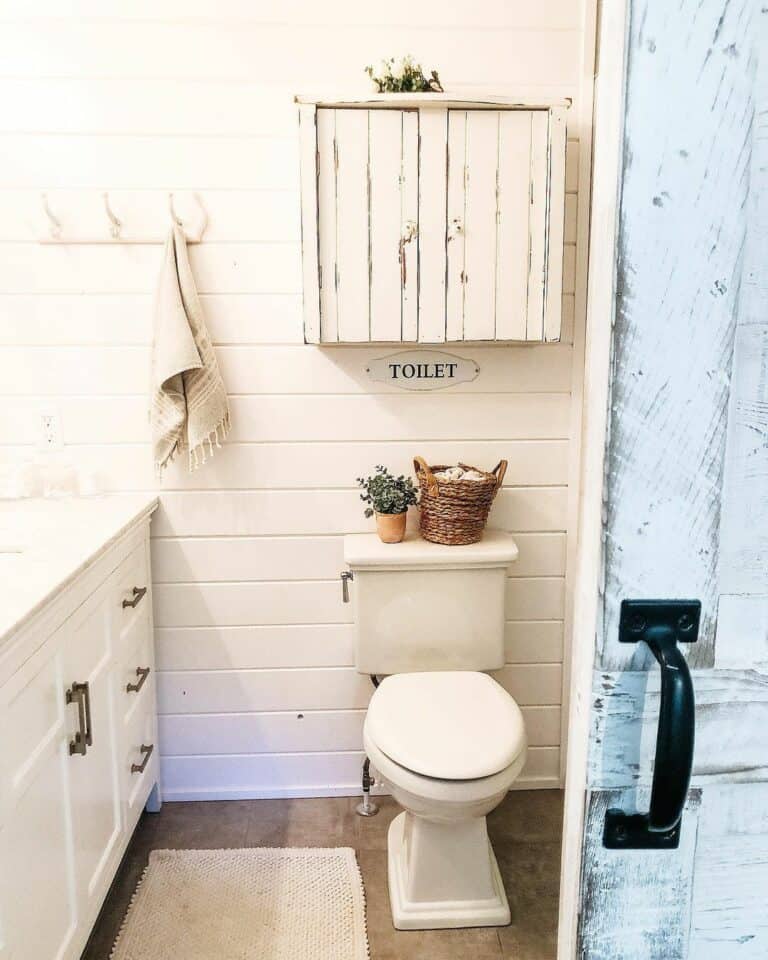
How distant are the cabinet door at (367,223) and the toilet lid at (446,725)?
2.86ft

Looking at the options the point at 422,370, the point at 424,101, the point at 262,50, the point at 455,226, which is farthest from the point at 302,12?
the point at 422,370

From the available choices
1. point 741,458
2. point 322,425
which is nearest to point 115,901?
point 322,425

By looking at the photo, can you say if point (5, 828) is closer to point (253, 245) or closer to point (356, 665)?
point (356, 665)

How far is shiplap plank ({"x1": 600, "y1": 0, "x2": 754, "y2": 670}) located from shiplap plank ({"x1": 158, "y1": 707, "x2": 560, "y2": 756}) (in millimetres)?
1742

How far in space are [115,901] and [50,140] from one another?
191 centimetres

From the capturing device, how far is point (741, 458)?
2.00 ft

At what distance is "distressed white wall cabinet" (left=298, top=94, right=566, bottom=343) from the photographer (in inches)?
70.2

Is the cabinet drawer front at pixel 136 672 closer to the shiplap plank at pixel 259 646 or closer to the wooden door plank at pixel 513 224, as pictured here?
the shiplap plank at pixel 259 646

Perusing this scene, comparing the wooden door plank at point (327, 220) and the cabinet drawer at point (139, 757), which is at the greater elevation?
the wooden door plank at point (327, 220)

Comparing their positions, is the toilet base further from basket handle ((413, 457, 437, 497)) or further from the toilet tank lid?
basket handle ((413, 457, 437, 497))

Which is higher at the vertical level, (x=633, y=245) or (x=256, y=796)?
(x=633, y=245)

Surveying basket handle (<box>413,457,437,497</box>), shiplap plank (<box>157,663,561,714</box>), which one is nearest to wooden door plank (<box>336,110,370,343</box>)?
basket handle (<box>413,457,437,497</box>)

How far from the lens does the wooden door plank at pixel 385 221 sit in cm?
178

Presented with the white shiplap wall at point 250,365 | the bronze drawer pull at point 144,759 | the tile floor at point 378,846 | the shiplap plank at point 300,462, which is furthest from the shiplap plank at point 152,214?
the tile floor at point 378,846
